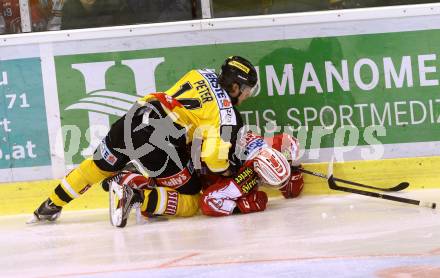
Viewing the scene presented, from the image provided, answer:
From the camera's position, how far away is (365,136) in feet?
15.7

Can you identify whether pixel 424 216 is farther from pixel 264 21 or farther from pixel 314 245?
pixel 264 21

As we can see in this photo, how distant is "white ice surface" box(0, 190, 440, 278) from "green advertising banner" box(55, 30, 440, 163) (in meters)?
0.45

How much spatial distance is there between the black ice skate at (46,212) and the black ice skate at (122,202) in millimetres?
456

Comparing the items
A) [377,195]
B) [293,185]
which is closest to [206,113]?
[293,185]

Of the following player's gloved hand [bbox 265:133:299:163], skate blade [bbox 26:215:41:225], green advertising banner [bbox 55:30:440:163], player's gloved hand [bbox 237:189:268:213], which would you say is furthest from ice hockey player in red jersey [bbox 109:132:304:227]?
skate blade [bbox 26:215:41:225]

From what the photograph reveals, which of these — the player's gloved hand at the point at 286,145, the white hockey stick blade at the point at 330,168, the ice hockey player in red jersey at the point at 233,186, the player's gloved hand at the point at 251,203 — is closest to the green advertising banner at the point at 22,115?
the ice hockey player in red jersey at the point at 233,186

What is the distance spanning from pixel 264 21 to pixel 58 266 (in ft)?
7.26

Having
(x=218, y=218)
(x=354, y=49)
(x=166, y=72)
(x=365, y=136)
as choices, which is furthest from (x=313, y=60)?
(x=218, y=218)

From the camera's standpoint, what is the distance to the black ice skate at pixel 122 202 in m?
4.13

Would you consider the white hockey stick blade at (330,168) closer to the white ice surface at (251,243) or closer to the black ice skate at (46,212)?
the white ice surface at (251,243)

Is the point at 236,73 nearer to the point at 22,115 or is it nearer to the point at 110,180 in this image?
the point at 110,180

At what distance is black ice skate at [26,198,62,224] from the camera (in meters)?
4.49

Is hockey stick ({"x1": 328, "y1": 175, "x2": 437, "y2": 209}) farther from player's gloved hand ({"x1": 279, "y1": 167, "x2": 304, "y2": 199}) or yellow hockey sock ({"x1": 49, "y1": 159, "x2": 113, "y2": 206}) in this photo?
yellow hockey sock ({"x1": 49, "y1": 159, "x2": 113, "y2": 206})

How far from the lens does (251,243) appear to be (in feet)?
11.0
